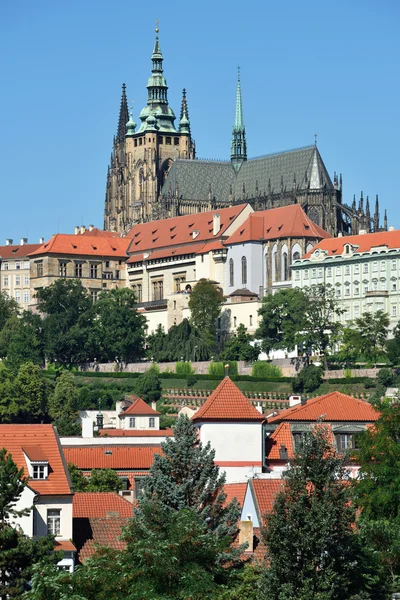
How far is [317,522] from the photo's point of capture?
40.9 meters

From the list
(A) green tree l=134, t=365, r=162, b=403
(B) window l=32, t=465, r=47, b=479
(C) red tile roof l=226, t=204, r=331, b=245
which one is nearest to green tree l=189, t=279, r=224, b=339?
(C) red tile roof l=226, t=204, r=331, b=245

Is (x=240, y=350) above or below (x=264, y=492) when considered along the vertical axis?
above

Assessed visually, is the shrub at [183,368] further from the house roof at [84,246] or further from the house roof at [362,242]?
the house roof at [84,246]

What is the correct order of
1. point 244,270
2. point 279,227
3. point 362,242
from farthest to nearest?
1. point 279,227
2. point 244,270
3. point 362,242

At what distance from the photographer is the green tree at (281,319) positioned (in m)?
145

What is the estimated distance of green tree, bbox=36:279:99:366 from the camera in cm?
15500

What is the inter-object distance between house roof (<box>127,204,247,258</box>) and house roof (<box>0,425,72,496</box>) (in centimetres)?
11960

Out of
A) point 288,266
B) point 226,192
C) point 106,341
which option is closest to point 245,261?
point 288,266

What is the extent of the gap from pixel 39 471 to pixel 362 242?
10872 cm

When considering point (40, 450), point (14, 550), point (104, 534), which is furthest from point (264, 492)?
point (14, 550)

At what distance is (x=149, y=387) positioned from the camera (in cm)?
13500

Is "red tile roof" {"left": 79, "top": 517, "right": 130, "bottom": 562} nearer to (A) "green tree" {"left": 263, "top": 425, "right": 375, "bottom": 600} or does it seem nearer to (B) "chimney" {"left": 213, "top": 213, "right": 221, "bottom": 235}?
(A) "green tree" {"left": 263, "top": 425, "right": 375, "bottom": 600}

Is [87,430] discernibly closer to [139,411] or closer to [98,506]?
[139,411]

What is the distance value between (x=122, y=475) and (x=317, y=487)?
95.3 feet
